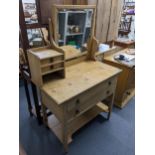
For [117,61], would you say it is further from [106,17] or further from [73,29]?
[73,29]

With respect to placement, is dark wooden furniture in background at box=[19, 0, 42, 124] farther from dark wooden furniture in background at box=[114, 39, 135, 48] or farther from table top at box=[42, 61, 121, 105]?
dark wooden furniture in background at box=[114, 39, 135, 48]

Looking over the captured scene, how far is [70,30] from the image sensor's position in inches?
53.2

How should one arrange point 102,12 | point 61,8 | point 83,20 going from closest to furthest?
point 61,8
point 83,20
point 102,12

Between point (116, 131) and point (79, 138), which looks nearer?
point (79, 138)

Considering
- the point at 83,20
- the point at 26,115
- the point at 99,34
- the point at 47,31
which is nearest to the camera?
the point at 47,31

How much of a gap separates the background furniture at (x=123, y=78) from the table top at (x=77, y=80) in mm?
394

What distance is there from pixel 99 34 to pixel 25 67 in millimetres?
936

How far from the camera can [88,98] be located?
4.13 ft

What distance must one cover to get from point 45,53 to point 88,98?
1.82 feet

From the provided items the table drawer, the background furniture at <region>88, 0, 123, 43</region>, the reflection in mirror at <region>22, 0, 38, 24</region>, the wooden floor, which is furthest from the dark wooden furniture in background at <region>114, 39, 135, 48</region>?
the reflection in mirror at <region>22, 0, 38, 24</region>

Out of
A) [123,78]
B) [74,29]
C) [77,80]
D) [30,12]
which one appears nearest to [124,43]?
[123,78]
